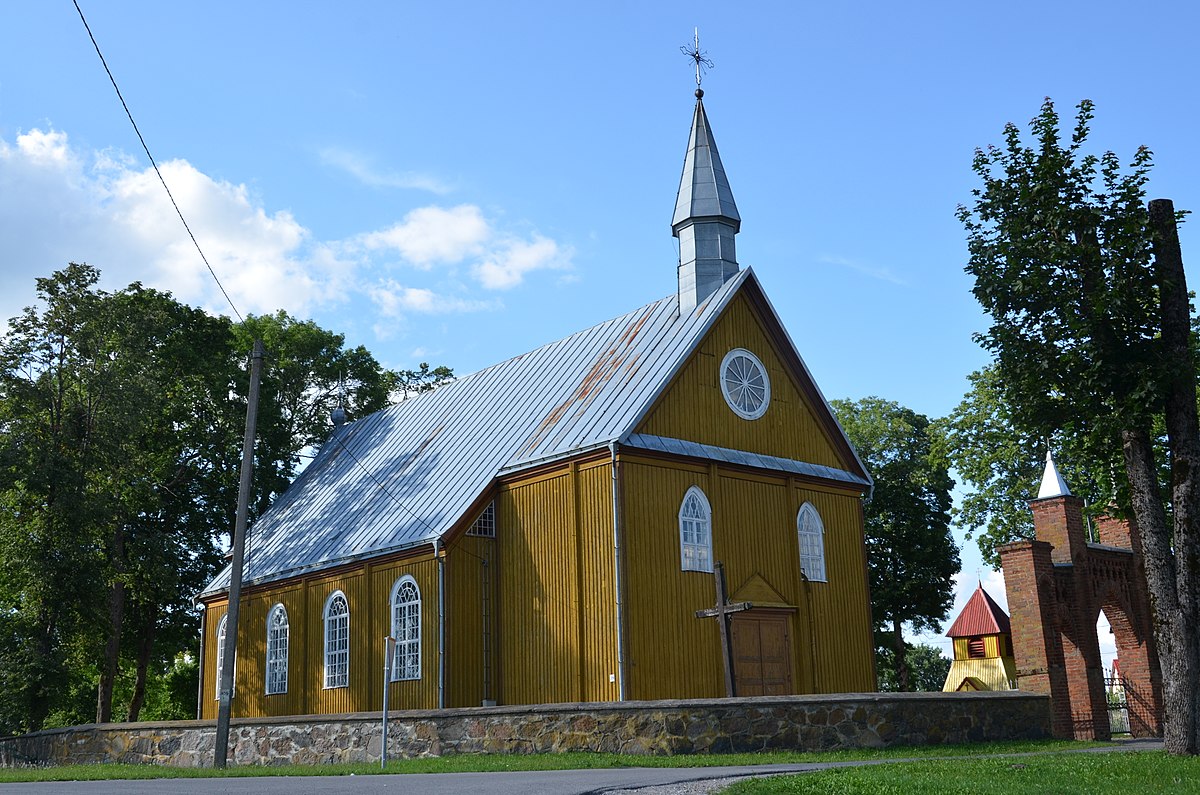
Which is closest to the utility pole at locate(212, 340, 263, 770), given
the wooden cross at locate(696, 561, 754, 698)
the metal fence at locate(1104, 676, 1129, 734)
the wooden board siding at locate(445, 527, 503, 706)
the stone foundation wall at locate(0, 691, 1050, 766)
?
the stone foundation wall at locate(0, 691, 1050, 766)

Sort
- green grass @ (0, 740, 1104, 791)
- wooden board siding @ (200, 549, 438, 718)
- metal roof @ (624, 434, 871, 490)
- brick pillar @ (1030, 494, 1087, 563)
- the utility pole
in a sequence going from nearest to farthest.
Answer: green grass @ (0, 740, 1104, 791), the utility pole, brick pillar @ (1030, 494, 1087, 563), metal roof @ (624, 434, 871, 490), wooden board siding @ (200, 549, 438, 718)

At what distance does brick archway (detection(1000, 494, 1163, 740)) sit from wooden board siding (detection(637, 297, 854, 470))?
5.26m

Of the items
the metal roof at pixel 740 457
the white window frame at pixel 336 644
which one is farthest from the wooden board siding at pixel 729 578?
the white window frame at pixel 336 644

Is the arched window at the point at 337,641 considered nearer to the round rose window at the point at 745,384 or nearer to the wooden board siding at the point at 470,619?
the wooden board siding at the point at 470,619

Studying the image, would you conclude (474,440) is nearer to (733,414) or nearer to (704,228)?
(733,414)

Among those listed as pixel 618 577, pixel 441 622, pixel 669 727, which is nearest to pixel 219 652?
pixel 441 622

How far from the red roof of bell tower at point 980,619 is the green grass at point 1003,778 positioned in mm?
35836

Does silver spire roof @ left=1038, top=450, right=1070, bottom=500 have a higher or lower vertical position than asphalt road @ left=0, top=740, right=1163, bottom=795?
higher

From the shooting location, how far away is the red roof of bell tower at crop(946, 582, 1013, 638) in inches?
1914

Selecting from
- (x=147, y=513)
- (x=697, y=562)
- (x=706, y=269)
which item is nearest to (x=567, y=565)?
(x=697, y=562)

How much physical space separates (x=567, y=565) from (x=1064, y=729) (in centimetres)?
926

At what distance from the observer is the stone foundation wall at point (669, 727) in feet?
54.6

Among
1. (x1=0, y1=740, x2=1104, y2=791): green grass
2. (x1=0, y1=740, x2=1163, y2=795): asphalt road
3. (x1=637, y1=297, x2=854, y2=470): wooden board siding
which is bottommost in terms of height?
(x1=0, y1=740, x2=1104, y2=791): green grass

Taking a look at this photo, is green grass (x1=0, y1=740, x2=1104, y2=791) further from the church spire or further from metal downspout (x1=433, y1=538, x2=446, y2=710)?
the church spire
